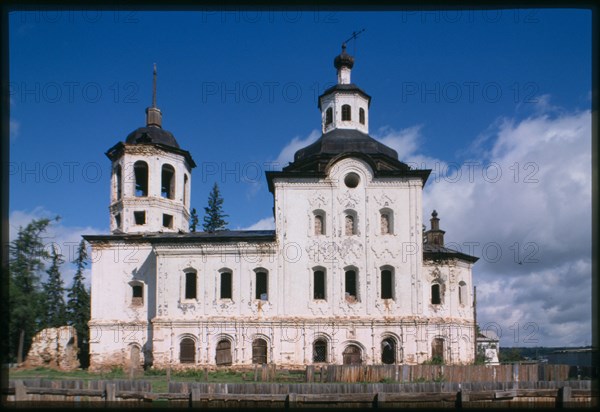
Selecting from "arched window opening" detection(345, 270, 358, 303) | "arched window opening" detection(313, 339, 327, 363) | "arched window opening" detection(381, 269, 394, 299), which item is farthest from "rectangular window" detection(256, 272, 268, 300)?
"arched window opening" detection(381, 269, 394, 299)

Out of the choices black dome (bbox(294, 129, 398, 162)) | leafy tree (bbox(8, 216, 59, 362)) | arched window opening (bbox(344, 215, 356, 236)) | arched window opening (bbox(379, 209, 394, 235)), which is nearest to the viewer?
leafy tree (bbox(8, 216, 59, 362))

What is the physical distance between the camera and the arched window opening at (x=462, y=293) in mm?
31375

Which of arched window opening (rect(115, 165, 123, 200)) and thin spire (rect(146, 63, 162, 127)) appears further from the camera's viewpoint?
thin spire (rect(146, 63, 162, 127))

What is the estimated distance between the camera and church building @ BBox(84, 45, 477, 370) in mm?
28859

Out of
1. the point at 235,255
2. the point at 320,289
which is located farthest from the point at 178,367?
the point at 320,289

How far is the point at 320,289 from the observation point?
29812 mm

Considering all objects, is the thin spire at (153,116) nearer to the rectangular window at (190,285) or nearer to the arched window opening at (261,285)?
the rectangular window at (190,285)

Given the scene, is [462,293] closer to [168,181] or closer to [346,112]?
[346,112]

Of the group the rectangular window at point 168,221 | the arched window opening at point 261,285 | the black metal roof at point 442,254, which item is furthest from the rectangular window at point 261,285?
the black metal roof at point 442,254

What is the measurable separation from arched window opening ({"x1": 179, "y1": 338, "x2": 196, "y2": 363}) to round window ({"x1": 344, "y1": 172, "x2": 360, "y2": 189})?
12.2 metres

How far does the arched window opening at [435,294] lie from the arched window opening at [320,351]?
21.9 feet

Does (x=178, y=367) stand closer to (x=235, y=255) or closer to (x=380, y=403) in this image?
(x=235, y=255)

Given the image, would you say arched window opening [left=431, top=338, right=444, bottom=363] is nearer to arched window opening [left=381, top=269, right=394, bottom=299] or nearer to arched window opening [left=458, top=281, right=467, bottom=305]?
arched window opening [left=458, top=281, right=467, bottom=305]

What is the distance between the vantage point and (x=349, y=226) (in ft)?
99.5
